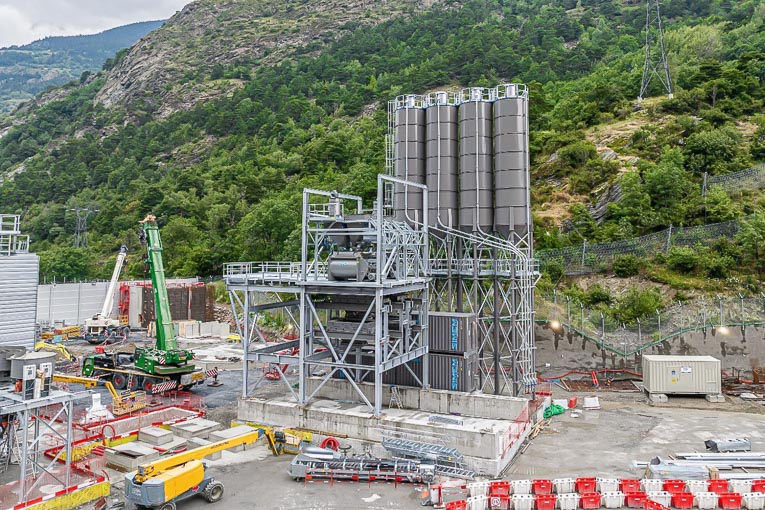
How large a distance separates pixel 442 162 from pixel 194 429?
66.6 ft

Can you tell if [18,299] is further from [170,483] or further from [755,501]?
[755,501]

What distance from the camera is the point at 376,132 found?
9500 cm

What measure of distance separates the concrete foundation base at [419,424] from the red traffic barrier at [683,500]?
6.13 m

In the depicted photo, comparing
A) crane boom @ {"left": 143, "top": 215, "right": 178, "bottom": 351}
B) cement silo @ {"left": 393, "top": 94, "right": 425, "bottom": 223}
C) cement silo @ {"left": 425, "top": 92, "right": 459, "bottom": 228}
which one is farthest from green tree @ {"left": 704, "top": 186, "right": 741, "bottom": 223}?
crane boom @ {"left": 143, "top": 215, "right": 178, "bottom": 351}

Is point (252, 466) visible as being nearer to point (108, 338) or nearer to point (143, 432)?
point (143, 432)

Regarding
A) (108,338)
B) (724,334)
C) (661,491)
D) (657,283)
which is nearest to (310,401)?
(661,491)

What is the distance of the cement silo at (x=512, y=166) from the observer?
100 feet

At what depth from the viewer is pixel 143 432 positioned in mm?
23250

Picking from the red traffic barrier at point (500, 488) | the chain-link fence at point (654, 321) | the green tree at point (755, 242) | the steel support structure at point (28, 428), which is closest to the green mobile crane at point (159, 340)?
the steel support structure at point (28, 428)

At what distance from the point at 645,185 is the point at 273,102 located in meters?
105

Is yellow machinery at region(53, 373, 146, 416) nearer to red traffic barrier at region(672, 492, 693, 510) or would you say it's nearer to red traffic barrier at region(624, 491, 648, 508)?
red traffic barrier at region(624, 491, 648, 508)

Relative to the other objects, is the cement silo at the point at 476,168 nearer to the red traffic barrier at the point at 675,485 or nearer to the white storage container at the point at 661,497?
the red traffic barrier at the point at 675,485

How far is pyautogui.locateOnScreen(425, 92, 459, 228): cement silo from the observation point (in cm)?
3209

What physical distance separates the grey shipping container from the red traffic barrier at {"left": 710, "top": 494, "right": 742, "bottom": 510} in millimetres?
12254
